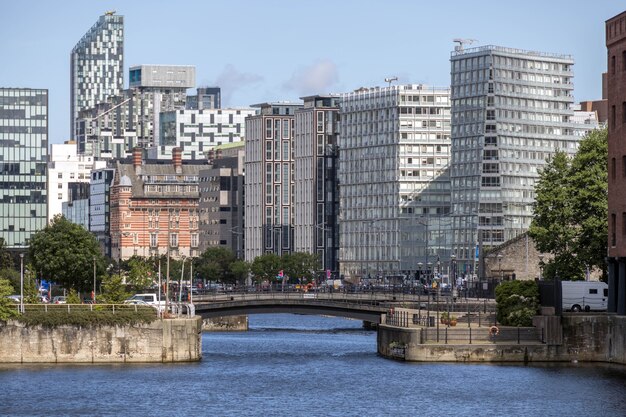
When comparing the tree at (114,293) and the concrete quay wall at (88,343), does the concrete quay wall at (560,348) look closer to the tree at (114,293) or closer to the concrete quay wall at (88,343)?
the concrete quay wall at (88,343)

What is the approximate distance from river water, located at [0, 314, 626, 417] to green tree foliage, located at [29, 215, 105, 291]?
39883 mm

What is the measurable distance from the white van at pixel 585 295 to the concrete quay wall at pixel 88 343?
121ft

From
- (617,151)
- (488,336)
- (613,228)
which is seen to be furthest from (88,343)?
(617,151)

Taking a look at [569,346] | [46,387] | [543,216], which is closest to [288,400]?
[46,387]

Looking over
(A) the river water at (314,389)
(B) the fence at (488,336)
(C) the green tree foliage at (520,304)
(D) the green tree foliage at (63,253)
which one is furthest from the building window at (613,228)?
(D) the green tree foliage at (63,253)

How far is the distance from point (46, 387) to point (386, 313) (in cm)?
5162

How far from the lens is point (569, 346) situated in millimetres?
135000

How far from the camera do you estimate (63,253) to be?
181 m

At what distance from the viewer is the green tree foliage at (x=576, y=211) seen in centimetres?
15850

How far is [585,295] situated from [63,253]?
54.0 m

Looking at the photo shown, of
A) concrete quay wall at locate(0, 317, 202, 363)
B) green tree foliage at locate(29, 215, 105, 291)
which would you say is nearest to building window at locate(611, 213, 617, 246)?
concrete quay wall at locate(0, 317, 202, 363)

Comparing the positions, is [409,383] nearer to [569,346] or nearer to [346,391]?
[346,391]

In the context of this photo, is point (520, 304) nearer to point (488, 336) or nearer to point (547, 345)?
point (488, 336)

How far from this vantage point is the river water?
108938 millimetres
